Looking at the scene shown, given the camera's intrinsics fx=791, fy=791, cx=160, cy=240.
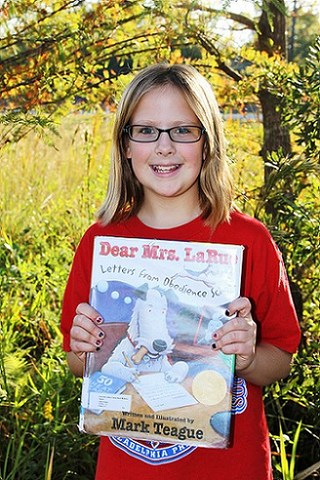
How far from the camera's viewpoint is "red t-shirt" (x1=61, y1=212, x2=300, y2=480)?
1857 millimetres

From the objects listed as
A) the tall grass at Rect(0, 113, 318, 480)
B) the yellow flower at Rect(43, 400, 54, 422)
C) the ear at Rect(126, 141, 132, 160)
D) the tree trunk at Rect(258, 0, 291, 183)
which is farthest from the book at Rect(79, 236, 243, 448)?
the tree trunk at Rect(258, 0, 291, 183)

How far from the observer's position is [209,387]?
1732 millimetres

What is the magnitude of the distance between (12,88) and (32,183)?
2.14m

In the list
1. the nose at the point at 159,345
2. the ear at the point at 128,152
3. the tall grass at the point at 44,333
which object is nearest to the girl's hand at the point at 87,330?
the nose at the point at 159,345

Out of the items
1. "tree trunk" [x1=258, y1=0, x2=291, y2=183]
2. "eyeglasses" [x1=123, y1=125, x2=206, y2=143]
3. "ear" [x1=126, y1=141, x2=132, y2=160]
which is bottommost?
"ear" [x1=126, y1=141, x2=132, y2=160]

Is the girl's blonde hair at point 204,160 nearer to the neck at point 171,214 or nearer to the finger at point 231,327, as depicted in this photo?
the neck at point 171,214

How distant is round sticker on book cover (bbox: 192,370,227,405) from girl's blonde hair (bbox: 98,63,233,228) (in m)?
0.41

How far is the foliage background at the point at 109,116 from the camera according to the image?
260 cm

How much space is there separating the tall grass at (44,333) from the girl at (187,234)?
0.43m

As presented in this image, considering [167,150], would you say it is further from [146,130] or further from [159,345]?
[159,345]

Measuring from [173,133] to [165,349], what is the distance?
54cm

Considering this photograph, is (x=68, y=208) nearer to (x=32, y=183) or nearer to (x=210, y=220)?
(x=32, y=183)

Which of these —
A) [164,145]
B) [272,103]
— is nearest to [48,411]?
[164,145]

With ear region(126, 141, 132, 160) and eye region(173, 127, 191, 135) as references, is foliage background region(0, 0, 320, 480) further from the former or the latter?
eye region(173, 127, 191, 135)
